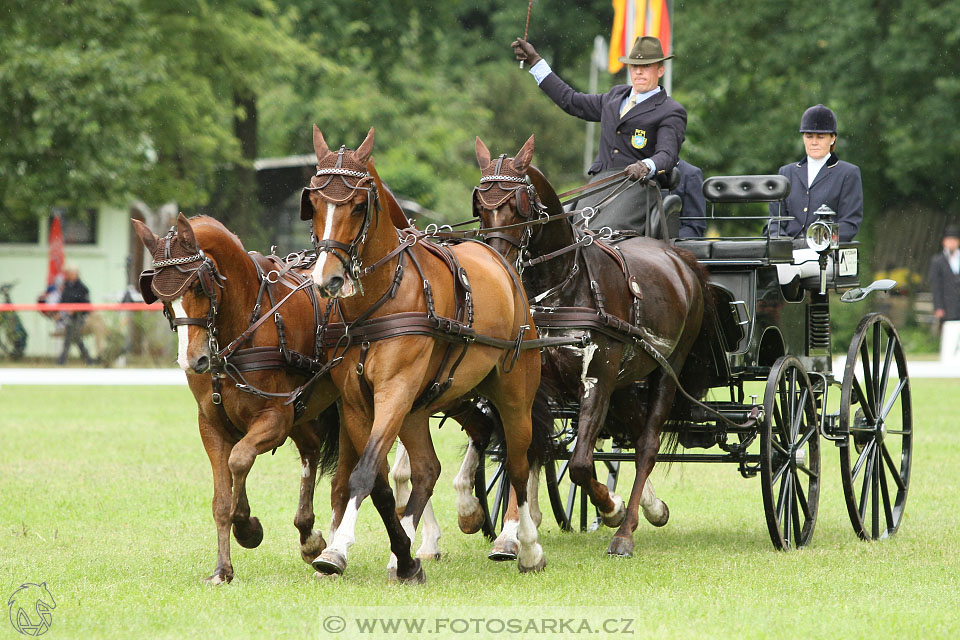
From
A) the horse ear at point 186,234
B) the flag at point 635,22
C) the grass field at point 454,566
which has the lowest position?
the grass field at point 454,566

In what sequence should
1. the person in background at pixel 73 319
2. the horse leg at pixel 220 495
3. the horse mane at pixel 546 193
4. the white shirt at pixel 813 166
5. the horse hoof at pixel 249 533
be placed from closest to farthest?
the horse leg at pixel 220 495 → the horse hoof at pixel 249 533 → the horse mane at pixel 546 193 → the white shirt at pixel 813 166 → the person in background at pixel 73 319

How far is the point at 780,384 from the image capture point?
793cm

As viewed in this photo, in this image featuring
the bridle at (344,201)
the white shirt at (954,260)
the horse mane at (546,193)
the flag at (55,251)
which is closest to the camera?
the bridle at (344,201)

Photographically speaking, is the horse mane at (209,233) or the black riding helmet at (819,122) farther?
the black riding helmet at (819,122)

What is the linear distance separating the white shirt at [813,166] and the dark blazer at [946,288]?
13111 millimetres

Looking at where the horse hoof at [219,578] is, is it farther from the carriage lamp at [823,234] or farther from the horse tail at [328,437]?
the carriage lamp at [823,234]

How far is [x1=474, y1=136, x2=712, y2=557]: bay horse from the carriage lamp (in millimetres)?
753

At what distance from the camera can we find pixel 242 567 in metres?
6.96

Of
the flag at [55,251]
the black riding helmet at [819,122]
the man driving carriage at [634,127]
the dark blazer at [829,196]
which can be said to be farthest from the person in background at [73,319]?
the black riding helmet at [819,122]

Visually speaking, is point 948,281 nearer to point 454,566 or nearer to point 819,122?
point 819,122

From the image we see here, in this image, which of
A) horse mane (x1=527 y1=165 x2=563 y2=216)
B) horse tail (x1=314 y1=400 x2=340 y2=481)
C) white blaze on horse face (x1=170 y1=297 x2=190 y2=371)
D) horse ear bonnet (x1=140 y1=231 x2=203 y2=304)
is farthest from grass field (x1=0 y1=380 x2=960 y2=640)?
horse mane (x1=527 y1=165 x2=563 y2=216)

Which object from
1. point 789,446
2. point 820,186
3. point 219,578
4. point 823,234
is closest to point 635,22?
point 820,186

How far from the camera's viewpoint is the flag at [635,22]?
71.1 ft

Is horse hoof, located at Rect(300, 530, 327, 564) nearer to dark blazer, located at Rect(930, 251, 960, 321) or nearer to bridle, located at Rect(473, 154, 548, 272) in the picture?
bridle, located at Rect(473, 154, 548, 272)
